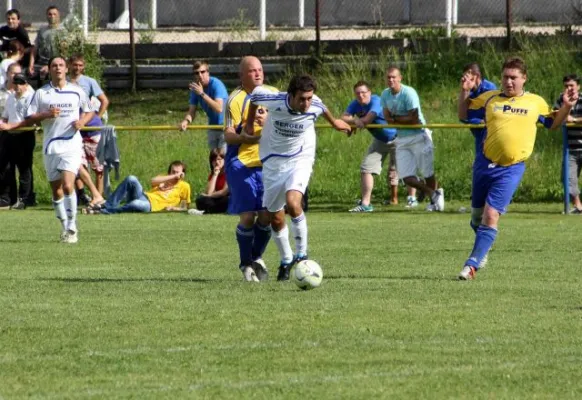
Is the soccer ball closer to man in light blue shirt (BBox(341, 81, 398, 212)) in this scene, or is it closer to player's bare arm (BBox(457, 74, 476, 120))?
player's bare arm (BBox(457, 74, 476, 120))

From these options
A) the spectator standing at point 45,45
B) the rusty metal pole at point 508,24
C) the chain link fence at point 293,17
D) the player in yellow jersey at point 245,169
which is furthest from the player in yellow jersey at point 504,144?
the chain link fence at point 293,17

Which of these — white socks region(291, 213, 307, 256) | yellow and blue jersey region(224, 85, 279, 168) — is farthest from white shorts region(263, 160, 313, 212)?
yellow and blue jersey region(224, 85, 279, 168)

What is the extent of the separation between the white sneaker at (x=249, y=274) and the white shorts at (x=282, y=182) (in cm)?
64

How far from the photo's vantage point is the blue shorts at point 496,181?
11.7 metres

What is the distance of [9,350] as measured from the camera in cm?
793

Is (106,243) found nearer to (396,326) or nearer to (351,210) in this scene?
(351,210)

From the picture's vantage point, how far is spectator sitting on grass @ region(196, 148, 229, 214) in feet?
66.6

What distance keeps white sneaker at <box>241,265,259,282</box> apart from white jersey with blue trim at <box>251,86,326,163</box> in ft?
3.17

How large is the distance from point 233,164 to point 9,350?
3890mm

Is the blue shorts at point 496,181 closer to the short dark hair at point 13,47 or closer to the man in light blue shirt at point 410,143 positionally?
the man in light blue shirt at point 410,143

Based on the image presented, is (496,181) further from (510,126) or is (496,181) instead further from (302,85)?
(302,85)

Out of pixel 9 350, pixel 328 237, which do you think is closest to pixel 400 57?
pixel 328 237

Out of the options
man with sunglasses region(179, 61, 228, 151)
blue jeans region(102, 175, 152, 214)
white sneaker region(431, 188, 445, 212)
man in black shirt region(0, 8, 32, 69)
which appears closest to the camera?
man with sunglasses region(179, 61, 228, 151)

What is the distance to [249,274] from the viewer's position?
11562mm
